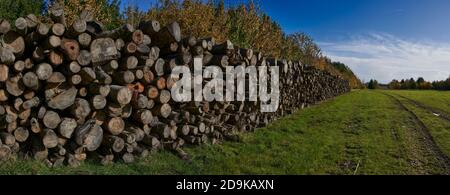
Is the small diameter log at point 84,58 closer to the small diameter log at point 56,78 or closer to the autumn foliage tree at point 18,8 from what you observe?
the small diameter log at point 56,78

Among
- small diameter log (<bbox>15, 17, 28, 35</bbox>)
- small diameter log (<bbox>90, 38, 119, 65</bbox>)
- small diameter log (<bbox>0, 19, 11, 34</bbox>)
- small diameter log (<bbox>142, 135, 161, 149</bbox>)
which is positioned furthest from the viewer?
small diameter log (<bbox>142, 135, 161, 149</bbox>)

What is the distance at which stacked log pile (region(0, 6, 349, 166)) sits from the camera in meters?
5.49

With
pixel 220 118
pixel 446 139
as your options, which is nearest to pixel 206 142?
pixel 220 118

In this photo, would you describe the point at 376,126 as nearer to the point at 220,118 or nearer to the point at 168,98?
the point at 220,118

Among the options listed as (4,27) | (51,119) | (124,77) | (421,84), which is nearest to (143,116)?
(124,77)

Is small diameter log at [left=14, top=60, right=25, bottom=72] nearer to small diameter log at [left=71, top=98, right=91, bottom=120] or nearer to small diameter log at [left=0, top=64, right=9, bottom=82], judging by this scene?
small diameter log at [left=0, top=64, right=9, bottom=82]

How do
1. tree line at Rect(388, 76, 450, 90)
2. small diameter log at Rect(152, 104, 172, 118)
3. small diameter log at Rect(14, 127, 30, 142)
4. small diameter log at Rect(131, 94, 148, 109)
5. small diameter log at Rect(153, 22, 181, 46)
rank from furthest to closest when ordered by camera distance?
tree line at Rect(388, 76, 450, 90) → small diameter log at Rect(152, 104, 172, 118) → small diameter log at Rect(153, 22, 181, 46) → small diameter log at Rect(131, 94, 148, 109) → small diameter log at Rect(14, 127, 30, 142)

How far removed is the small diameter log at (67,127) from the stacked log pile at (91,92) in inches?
0.5

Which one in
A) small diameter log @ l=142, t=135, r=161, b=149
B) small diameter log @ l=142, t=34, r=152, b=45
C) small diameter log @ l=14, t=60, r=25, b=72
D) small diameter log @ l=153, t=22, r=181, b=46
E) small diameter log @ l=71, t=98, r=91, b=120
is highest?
small diameter log @ l=153, t=22, r=181, b=46

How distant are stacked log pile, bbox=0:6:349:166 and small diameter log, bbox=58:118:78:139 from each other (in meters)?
0.01

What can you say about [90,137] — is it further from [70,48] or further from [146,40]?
[146,40]

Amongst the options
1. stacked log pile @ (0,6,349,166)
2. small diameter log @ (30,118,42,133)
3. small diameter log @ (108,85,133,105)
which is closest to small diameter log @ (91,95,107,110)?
stacked log pile @ (0,6,349,166)

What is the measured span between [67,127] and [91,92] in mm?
666

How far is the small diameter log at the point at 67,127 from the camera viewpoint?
5715 millimetres
